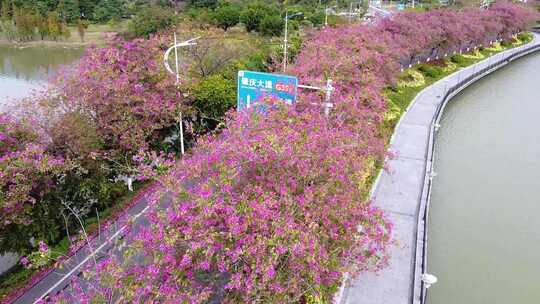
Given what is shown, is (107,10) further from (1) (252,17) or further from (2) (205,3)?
(1) (252,17)

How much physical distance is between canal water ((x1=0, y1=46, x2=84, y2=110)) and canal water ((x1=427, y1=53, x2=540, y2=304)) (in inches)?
902

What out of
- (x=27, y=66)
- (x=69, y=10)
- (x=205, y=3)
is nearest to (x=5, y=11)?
(x=69, y=10)

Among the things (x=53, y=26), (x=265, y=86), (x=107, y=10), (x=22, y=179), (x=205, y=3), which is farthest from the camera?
(x=107, y=10)

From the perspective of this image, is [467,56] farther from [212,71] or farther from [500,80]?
[212,71]

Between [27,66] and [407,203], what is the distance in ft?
106

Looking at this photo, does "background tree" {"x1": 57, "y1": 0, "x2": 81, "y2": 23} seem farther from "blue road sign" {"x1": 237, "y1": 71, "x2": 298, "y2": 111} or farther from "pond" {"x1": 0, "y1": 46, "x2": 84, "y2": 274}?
"blue road sign" {"x1": 237, "y1": 71, "x2": 298, "y2": 111}

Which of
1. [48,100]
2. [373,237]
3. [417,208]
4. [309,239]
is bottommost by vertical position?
[417,208]

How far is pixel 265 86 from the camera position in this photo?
11.5 meters

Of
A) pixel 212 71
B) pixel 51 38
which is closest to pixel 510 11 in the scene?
pixel 212 71

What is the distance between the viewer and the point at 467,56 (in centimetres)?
3039

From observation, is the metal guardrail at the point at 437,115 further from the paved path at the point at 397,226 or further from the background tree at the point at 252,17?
the background tree at the point at 252,17

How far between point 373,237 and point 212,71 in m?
15.4

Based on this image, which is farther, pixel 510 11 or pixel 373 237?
pixel 510 11

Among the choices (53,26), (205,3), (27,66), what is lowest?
(27,66)
